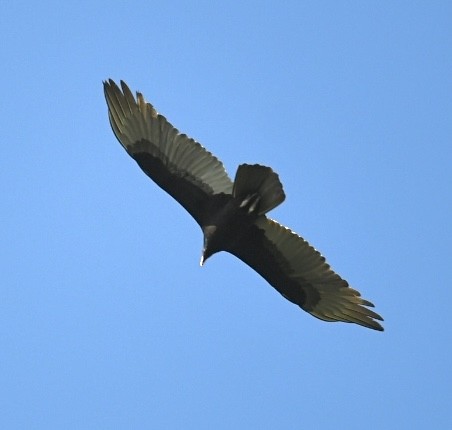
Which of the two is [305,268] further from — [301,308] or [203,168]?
[203,168]

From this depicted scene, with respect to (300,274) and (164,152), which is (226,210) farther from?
(300,274)

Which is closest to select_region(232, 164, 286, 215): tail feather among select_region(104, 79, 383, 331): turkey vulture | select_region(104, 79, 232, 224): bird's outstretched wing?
select_region(104, 79, 383, 331): turkey vulture

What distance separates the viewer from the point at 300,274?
12.8 metres

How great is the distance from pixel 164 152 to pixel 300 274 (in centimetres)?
236

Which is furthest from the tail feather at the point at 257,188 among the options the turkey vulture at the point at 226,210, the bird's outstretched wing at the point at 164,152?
the bird's outstretched wing at the point at 164,152

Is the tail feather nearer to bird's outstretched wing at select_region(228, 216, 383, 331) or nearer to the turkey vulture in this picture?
the turkey vulture

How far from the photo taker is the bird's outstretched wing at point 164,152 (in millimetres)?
12219

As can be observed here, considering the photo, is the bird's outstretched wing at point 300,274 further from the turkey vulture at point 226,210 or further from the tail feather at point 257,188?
the tail feather at point 257,188

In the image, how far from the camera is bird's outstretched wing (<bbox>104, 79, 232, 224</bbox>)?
12.2 metres

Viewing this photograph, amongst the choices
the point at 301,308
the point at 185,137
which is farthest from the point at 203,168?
the point at 301,308

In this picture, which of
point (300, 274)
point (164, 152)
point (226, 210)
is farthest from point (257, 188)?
point (300, 274)

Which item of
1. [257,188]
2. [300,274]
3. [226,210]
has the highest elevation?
[300,274]

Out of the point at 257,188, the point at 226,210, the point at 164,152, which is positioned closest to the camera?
the point at 257,188

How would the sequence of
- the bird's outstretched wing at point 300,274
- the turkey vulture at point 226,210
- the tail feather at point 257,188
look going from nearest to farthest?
the tail feather at point 257,188 < the turkey vulture at point 226,210 < the bird's outstretched wing at point 300,274
